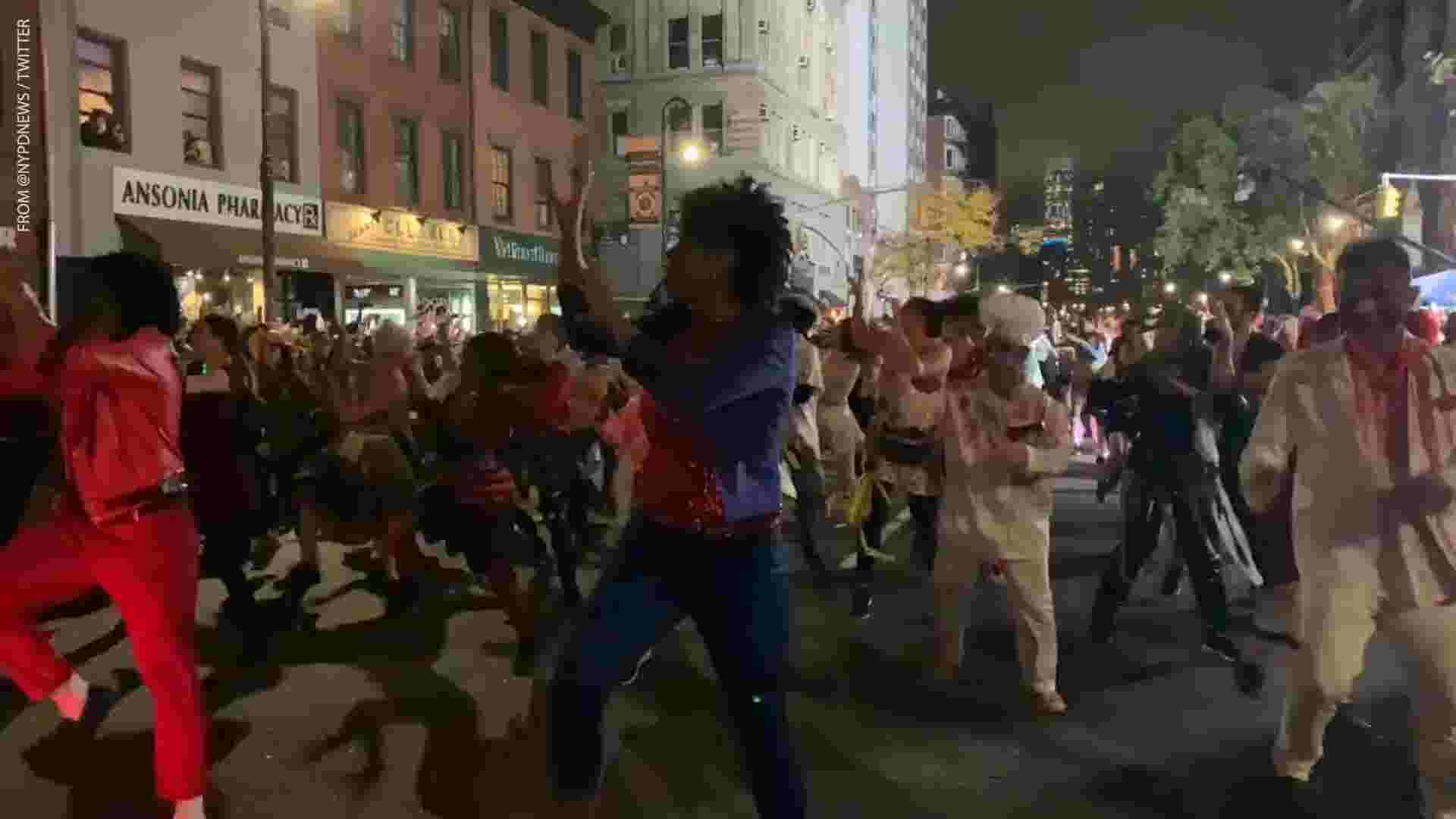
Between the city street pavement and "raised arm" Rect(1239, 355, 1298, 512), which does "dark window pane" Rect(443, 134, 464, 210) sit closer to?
the city street pavement

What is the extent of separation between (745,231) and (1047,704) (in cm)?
326

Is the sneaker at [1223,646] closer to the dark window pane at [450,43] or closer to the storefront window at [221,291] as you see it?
the storefront window at [221,291]

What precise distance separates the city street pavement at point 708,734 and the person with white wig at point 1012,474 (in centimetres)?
42

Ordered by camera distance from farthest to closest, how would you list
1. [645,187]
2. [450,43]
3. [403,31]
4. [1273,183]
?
[1273,183]
[645,187]
[450,43]
[403,31]

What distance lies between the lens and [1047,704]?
5785 mm

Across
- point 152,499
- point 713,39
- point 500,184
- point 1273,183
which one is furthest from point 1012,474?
point 1273,183

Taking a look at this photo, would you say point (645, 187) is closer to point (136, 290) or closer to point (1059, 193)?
point (136, 290)

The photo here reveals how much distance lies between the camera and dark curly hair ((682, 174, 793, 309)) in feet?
11.3

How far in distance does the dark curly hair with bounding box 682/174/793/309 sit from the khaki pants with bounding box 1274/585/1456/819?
2099 millimetres

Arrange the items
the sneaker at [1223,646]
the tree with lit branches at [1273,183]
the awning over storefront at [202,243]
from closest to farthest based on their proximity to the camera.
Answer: the sneaker at [1223,646] → the awning over storefront at [202,243] → the tree with lit branches at [1273,183]

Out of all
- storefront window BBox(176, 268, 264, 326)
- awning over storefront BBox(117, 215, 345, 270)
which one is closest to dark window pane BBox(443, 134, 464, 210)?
awning over storefront BBox(117, 215, 345, 270)

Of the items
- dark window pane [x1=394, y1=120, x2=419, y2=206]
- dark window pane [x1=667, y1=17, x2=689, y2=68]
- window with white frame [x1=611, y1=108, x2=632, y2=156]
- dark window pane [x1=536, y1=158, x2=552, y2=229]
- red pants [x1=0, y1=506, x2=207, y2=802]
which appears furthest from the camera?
window with white frame [x1=611, y1=108, x2=632, y2=156]

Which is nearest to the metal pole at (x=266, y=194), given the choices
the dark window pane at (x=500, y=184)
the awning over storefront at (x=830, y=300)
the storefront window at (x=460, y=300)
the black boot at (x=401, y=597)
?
the awning over storefront at (x=830, y=300)

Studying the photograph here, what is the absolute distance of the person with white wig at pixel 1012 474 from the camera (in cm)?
568
